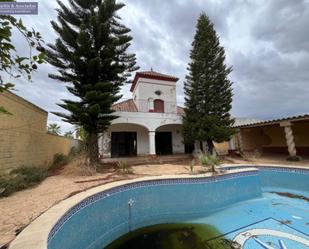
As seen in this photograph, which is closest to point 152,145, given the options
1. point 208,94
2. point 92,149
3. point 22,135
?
point 92,149

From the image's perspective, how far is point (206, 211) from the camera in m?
5.80

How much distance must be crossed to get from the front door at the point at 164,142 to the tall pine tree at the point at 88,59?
8.17 m

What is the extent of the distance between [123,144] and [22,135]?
9162mm

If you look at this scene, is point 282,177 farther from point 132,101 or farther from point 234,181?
point 132,101

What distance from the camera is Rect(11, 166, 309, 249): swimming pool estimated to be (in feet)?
12.3

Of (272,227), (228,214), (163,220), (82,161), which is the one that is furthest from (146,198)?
(82,161)

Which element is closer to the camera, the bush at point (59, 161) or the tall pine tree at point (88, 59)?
the tall pine tree at point (88, 59)

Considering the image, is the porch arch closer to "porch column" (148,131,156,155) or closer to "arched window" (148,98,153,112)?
"arched window" (148,98,153,112)

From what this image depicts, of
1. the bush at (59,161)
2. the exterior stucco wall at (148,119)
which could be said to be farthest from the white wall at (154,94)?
the bush at (59,161)

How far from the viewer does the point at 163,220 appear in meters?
5.23

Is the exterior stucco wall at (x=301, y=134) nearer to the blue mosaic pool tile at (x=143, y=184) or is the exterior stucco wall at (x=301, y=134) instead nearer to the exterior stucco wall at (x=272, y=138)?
the exterior stucco wall at (x=272, y=138)

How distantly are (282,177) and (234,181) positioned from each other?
2.97m

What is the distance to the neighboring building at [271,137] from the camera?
46.8ft

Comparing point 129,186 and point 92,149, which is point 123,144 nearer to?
point 92,149
